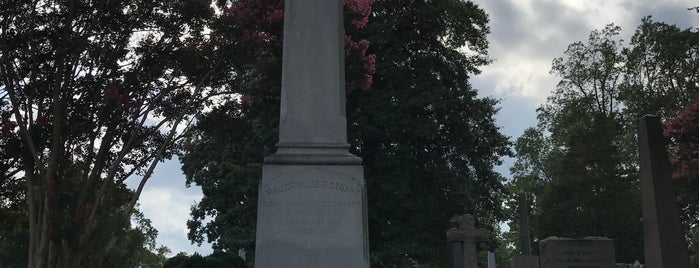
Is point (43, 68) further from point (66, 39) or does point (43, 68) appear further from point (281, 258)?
point (281, 258)

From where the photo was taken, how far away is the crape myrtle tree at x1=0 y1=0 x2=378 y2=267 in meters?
13.3

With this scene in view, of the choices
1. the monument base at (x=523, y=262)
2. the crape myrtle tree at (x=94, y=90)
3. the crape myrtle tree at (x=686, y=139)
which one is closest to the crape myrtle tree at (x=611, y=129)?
the crape myrtle tree at (x=686, y=139)

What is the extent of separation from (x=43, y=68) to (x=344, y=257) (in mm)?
8692

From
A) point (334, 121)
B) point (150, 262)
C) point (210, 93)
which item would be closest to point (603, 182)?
point (210, 93)

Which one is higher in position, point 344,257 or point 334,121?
point 334,121

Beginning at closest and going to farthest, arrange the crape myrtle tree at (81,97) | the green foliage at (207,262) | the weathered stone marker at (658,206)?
the weathered stone marker at (658,206)
the crape myrtle tree at (81,97)
the green foliage at (207,262)

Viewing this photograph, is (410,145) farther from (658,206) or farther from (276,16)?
(658,206)

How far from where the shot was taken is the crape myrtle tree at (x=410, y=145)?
22172 millimetres

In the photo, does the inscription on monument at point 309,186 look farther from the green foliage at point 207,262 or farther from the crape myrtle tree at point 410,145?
the crape myrtle tree at point 410,145

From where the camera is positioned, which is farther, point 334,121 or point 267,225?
point 334,121

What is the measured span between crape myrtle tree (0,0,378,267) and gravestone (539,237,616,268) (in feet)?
24.8

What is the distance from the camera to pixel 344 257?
28.9ft

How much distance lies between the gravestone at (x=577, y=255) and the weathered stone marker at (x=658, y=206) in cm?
397

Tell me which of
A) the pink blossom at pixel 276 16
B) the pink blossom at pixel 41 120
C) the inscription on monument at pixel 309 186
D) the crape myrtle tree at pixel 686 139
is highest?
the pink blossom at pixel 276 16
